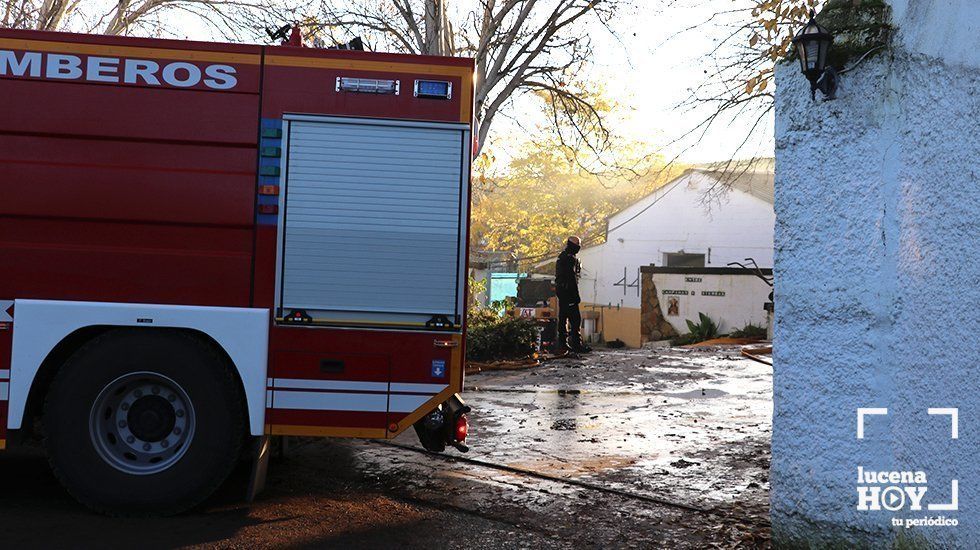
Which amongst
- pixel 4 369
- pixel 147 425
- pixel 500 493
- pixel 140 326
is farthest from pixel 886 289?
pixel 4 369

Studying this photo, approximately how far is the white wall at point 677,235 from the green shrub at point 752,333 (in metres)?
11.1

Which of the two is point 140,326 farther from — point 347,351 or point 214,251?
point 347,351

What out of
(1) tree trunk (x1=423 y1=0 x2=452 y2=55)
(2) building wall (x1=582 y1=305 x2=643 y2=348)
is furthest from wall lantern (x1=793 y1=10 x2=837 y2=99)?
(2) building wall (x1=582 y1=305 x2=643 y2=348)

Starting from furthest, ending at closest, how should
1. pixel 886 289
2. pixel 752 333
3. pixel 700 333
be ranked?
pixel 700 333 → pixel 752 333 → pixel 886 289

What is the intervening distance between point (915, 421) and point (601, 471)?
3139 mm

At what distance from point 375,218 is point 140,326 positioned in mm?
1568

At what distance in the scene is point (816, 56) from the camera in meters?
4.90

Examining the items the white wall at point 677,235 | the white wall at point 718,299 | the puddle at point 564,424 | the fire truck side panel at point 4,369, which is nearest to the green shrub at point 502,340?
the puddle at point 564,424

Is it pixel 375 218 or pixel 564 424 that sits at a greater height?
pixel 375 218

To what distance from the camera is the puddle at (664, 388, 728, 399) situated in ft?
40.3

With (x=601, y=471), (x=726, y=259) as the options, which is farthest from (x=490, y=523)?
(x=726, y=259)

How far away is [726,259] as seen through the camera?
4084 cm

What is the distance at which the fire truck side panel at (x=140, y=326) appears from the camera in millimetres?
5883

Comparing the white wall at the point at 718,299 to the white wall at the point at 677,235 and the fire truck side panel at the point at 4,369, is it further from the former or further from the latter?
the fire truck side panel at the point at 4,369
